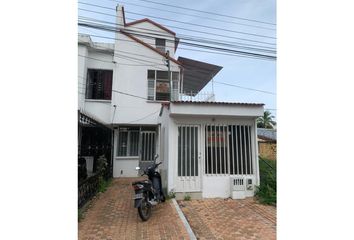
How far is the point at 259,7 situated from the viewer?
3211 mm

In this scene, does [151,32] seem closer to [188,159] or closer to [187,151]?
[187,151]

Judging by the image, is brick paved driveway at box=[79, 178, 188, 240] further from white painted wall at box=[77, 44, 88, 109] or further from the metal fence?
white painted wall at box=[77, 44, 88, 109]

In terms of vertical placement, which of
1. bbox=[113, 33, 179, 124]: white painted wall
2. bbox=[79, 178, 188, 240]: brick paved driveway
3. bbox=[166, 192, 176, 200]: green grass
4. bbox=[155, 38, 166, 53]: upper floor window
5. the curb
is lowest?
bbox=[79, 178, 188, 240]: brick paved driveway

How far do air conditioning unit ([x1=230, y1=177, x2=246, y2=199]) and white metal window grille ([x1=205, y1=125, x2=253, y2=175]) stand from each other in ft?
0.76

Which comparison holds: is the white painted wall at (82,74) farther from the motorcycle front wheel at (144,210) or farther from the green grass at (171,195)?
the motorcycle front wheel at (144,210)

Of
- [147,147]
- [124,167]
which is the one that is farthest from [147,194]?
[147,147]

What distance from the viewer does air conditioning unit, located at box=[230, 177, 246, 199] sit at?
21.1 feet

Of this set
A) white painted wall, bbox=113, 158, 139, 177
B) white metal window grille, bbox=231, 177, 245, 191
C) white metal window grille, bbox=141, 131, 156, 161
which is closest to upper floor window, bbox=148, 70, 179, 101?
white metal window grille, bbox=141, 131, 156, 161

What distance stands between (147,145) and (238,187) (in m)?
6.19

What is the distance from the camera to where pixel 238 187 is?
6.48 meters
